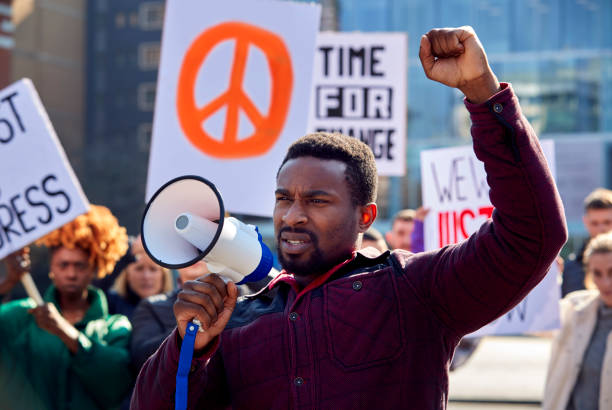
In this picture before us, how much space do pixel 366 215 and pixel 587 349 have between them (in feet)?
8.96

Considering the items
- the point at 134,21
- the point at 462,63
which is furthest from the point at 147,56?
the point at 462,63

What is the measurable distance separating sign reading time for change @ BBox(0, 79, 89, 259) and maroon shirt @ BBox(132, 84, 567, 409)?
2146mm

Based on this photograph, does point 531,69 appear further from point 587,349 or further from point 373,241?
point 587,349

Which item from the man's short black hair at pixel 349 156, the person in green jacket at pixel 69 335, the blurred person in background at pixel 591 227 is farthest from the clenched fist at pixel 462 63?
the blurred person in background at pixel 591 227

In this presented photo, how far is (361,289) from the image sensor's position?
198 cm

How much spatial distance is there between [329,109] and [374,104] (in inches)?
11.0

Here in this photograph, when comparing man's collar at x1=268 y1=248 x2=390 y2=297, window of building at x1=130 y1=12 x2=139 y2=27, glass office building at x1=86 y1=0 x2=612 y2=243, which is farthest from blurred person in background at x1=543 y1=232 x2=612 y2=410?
window of building at x1=130 y1=12 x2=139 y2=27

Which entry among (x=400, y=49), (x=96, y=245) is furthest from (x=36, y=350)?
(x=400, y=49)

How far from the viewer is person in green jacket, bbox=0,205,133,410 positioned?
3.77m

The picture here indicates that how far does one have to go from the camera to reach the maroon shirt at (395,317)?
1.77m

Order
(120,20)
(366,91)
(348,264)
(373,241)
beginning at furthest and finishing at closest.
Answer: (120,20) < (373,241) < (366,91) < (348,264)

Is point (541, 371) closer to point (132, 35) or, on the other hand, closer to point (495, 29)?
point (495, 29)

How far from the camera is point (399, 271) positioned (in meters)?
2.01

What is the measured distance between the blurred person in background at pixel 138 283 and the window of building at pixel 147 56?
140 feet
